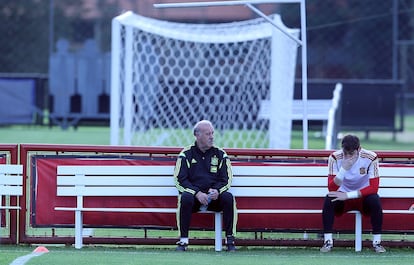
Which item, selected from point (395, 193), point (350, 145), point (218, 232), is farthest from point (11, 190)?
point (395, 193)

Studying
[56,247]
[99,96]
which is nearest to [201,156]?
[56,247]

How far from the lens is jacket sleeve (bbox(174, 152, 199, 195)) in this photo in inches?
379

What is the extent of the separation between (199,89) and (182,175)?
44.0 feet

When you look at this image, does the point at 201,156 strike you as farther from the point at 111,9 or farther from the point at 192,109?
the point at 111,9

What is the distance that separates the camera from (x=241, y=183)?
32.6 ft

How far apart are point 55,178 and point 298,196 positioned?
7.34 ft

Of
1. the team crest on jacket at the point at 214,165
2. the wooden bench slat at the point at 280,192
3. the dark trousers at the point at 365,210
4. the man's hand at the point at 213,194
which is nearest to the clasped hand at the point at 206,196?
the man's hand at the point at 213,194

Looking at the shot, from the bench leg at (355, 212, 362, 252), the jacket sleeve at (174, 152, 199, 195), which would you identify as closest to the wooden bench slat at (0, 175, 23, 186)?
the jacket sleeve at (174, 152, 199, 195)

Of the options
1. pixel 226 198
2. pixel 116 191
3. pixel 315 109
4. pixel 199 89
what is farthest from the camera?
pixel 199 89

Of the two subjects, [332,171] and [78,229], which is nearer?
[332,171]

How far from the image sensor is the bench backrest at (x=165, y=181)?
32.5 ft

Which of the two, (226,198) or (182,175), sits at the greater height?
(182,175)

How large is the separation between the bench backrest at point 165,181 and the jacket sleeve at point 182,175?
24 cm

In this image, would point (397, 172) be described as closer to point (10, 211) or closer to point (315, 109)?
point (10, 211)
